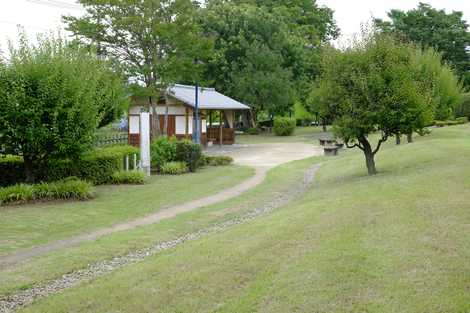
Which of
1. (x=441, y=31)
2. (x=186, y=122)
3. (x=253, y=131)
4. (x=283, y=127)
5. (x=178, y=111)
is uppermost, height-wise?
(x=441, y=31)

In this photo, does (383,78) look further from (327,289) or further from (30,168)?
(327,289)

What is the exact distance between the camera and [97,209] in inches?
562

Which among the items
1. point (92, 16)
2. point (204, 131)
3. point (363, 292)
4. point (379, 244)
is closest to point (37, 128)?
point (379, 244)

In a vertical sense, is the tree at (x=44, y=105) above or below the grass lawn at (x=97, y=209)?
above

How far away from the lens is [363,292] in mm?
5742

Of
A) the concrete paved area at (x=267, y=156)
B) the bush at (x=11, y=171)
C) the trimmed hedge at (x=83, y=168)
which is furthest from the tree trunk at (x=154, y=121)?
the bush at (x=11, y=171)

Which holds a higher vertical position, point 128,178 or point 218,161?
point 218,161

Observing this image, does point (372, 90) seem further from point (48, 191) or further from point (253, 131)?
point (253, 131)

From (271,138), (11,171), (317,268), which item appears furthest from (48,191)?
(271,138)

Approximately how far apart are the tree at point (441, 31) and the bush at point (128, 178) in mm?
41046

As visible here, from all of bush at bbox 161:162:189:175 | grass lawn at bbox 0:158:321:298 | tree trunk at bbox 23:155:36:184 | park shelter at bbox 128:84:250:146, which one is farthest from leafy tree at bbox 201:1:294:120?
tree trunk at bbox 23:155:36:184

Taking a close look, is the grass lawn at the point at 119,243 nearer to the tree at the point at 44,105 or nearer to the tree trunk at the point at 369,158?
the tree trunk at the point at 369,158

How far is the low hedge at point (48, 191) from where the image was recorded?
15.2 metres

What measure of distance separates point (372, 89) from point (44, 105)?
9340mm
